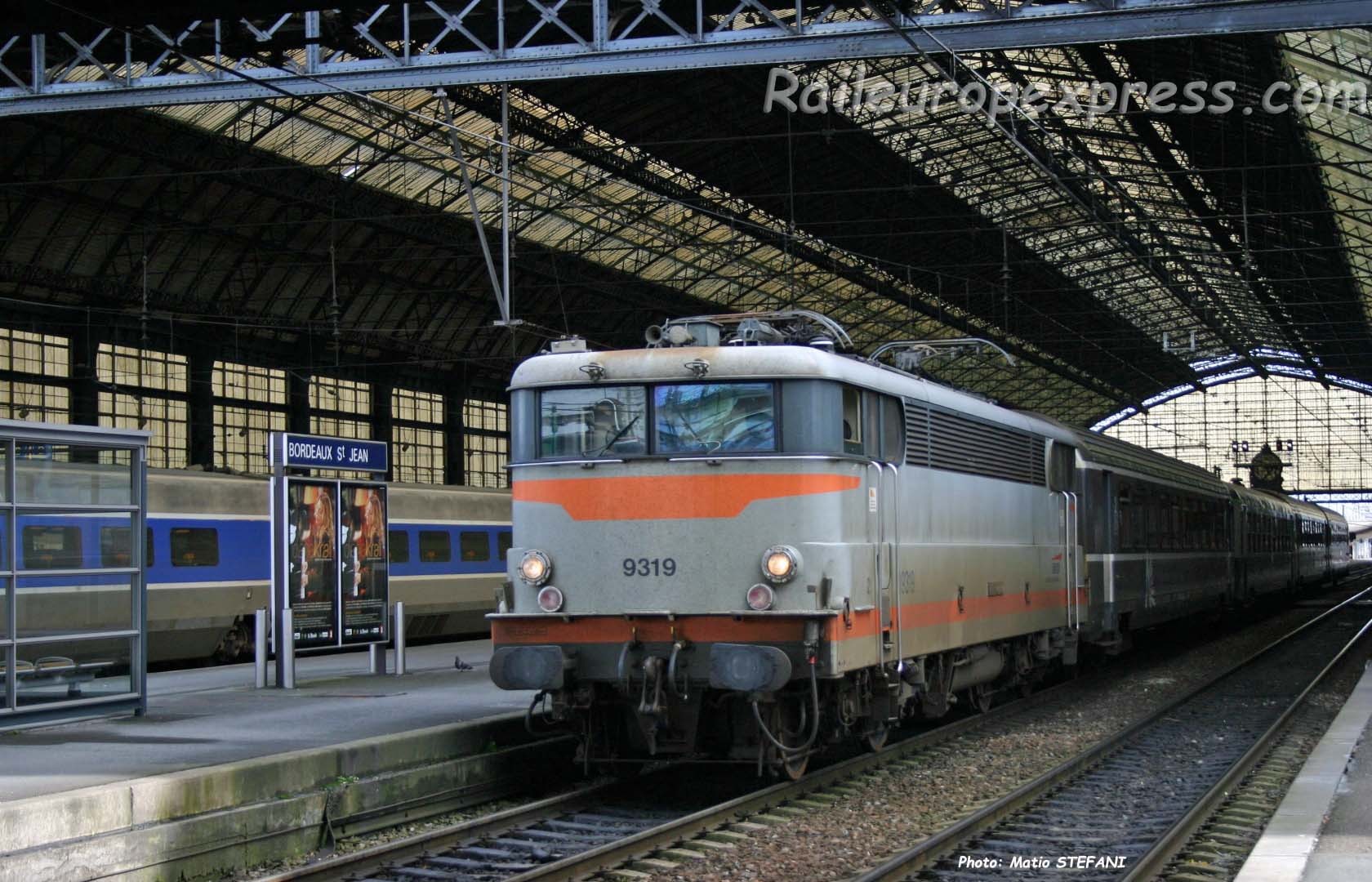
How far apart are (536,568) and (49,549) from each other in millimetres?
5035

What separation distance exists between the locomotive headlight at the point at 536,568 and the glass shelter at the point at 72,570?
4.07 metres

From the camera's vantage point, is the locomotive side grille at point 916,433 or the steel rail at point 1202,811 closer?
the steel rail at point 1202,811

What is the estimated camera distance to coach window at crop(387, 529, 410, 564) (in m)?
29.0

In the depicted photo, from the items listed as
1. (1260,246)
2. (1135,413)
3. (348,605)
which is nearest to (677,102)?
(348,605)

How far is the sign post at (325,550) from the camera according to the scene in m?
17.4

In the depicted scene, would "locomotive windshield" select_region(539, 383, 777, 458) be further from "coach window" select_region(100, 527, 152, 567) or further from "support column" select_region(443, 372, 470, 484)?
"support column" select_region(443, 372, 470, 484)

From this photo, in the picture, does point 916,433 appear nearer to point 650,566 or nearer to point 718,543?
point 718,543

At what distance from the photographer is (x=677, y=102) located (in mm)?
35656

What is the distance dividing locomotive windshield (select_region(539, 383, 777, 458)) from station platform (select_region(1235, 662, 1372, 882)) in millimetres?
4396

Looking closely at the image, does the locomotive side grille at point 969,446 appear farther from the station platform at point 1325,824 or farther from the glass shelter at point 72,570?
the glass shelter at point 72,570

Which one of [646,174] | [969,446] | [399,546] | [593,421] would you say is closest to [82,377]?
[399,546]

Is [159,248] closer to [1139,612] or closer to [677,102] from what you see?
[677,102]

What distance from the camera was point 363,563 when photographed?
61.8 feet

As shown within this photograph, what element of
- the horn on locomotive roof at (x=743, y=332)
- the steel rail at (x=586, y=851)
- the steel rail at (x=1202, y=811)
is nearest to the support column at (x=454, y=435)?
the steel rail at (x=1202, y=811)
